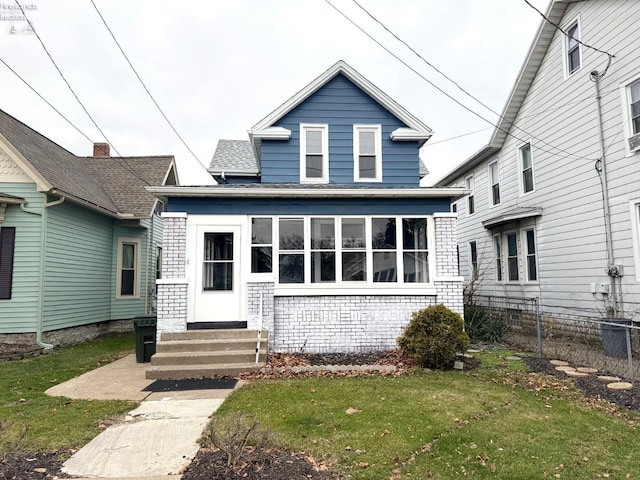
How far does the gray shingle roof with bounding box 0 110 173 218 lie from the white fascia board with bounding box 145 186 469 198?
414 centimetres

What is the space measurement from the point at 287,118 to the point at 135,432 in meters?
8.07

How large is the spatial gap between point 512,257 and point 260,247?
9.01 metres

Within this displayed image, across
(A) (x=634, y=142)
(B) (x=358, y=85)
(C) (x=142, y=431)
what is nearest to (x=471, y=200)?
(A) (x=634, y=142)

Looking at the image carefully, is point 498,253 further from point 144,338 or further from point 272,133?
point 144,338

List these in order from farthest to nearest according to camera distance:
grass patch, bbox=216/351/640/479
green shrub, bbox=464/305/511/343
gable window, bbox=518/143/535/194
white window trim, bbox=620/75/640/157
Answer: gable window, bbox=518/143/535/194
green shrub, bbox=464/305/511/343
white window trim, bbox=620/75/640/157
grass patch, bbox=216/351/640/479

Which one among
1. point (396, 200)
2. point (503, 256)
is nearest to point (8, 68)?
point (396, 200)

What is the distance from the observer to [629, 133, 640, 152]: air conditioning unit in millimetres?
8713

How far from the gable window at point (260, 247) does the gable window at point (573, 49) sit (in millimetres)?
9227

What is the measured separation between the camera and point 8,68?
25.8ft

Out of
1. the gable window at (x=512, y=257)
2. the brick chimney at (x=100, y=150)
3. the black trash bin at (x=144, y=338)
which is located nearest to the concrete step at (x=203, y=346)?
the black trash bin at (x=144, y=338)

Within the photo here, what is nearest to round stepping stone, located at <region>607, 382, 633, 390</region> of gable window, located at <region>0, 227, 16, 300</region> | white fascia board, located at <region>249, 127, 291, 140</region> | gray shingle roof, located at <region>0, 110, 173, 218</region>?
white fascia board, located at <region>249, 127, 291, 140</region>

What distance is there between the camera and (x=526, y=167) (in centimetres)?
1311

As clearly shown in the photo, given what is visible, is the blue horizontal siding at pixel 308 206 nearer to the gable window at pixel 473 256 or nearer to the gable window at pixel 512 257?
the gable window at pixel 512 257

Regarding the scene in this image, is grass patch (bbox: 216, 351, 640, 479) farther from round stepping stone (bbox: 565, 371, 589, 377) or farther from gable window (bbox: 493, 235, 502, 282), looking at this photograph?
gable window (bbox: 493, 235, 502, 282)
